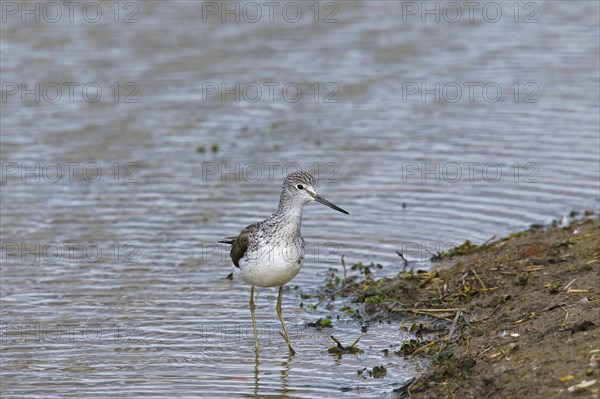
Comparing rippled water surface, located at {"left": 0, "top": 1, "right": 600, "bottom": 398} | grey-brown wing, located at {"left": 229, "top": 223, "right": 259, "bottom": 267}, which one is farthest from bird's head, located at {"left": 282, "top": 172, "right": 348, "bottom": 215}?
rippled water surface, located at {"left": 0, "top": 1, "right": 600, "bottom": 398}

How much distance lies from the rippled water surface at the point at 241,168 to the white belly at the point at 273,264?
2.36ft

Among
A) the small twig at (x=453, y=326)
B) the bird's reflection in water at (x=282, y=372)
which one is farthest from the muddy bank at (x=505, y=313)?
the bird's reflection in water at (x=282, y=372)

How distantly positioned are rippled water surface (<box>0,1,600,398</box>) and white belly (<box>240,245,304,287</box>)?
0.72 metres

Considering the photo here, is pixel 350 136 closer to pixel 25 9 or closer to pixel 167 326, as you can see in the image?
pixel 167 326

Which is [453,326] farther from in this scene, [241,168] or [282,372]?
[241,168]

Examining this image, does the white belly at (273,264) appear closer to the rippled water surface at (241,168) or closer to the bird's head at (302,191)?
the bird's head at (302,191)

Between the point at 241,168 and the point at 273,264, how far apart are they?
218 inches

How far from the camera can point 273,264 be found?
963cm

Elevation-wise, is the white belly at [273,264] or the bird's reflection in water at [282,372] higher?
the white belly at [273,264]

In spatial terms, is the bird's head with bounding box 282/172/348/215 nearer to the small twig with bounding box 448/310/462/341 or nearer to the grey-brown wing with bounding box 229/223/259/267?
the grey-brown wing with bounding box 229/223/259/267

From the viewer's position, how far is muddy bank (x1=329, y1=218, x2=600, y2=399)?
7578mm

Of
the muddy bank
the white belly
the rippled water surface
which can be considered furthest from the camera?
the rippled water surface

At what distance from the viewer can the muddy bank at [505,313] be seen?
758cm

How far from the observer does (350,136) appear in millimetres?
16016
